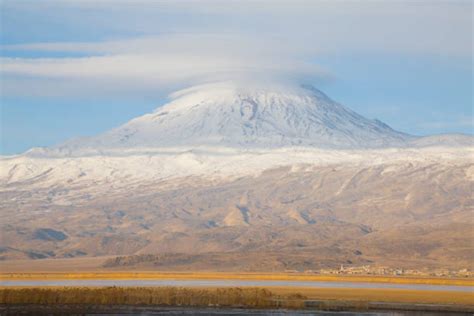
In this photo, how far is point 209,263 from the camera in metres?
182

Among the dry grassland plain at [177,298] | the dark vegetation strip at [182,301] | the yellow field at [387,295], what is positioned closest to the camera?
the dark vegetation strip at [182,301]

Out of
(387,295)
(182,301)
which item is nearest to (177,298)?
(182,301)

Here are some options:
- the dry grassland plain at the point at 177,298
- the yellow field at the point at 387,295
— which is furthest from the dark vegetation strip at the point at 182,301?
the yellow field at the point at 387,295

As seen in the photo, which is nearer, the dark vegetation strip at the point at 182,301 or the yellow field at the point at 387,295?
the dark vegetation strip at the point at 182,301

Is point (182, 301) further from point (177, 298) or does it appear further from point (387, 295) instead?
point (387, 295)

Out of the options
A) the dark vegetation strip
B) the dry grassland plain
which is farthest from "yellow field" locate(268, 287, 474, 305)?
the dark vegetation strip

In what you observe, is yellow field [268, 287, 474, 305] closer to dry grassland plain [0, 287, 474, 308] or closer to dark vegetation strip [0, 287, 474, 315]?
dry grassland plain [0, 287, 474, 308]

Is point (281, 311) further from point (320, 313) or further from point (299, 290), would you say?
point (299, 290)

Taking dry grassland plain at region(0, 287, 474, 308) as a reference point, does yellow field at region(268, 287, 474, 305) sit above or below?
below

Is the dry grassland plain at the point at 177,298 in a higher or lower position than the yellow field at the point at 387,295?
higher

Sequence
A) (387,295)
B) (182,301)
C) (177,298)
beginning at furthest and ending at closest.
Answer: (387,295) → (177,298) → (182,301)

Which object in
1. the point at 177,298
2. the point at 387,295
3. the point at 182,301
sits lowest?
the point at 387,295

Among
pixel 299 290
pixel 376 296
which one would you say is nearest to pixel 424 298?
pixel 376 296

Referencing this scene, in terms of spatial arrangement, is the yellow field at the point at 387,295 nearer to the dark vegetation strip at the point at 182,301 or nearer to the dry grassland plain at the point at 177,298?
the dry grassland plain at the point at 177,298
